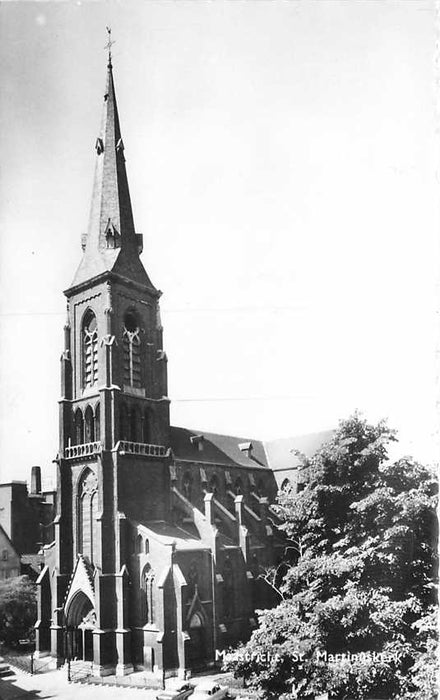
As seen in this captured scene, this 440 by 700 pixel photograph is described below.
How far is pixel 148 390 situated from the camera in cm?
4416

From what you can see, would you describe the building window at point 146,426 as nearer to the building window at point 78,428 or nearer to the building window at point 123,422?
the building window at point 123,422

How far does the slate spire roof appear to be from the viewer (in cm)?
4425

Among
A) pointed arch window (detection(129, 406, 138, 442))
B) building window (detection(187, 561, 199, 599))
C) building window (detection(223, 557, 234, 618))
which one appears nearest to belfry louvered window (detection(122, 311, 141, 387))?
pointed arch window (detection(129, 406, 138, 442))

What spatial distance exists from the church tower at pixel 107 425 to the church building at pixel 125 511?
81mm

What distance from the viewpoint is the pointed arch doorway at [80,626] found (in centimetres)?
3853

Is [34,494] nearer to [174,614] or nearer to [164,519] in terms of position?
[164,519]

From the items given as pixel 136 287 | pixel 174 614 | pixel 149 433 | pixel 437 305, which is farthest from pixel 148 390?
pixel 437 305

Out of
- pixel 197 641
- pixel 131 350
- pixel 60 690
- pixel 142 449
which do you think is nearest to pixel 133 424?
pixel 142 449

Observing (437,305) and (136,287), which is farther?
(136,287)

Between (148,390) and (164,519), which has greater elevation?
(148,390)

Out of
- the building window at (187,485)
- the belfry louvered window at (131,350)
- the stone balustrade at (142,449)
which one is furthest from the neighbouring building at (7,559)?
the belfry louvered window at (131,350)

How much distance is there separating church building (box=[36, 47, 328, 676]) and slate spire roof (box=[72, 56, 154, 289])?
0.33 feet

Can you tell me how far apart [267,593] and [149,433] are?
14.6 meters

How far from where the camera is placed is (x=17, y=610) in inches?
1705
